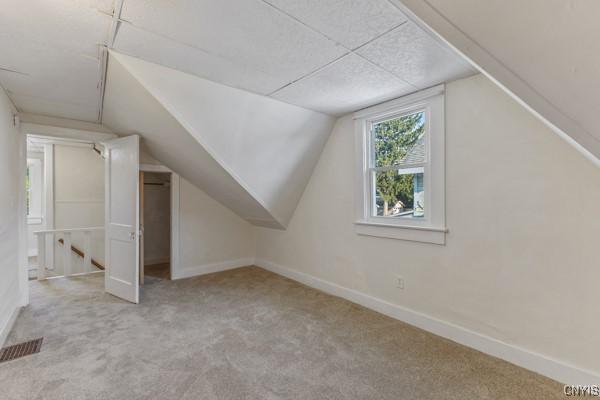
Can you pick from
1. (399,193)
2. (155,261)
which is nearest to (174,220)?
(155,261)

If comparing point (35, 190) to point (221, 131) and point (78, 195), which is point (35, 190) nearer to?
point (78, 195)

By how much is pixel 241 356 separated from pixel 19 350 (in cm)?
187

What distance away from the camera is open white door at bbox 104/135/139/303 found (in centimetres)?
332

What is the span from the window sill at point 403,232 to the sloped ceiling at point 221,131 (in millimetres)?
1134

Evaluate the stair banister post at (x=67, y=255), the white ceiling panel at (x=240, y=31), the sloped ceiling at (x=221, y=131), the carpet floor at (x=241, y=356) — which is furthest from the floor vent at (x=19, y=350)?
the white ceiling panel at (x=240, y=31)

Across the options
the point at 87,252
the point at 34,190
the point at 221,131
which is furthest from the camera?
the point at 34,190

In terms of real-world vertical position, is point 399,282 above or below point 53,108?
below

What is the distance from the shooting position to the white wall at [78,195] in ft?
16.8

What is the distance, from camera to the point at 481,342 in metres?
2.27

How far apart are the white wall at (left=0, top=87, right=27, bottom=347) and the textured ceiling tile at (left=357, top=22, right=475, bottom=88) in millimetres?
3287

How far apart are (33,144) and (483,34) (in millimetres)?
7079

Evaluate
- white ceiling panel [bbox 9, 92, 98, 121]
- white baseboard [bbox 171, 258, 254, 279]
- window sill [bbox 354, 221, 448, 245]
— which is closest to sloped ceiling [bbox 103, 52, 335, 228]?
white ceiling panel [bbox 9, 92, 98, 121]

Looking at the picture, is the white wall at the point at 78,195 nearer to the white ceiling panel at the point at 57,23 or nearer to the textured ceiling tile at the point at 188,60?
the white ceiling panel at the point at 57,23

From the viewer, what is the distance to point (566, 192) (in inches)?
74.5
